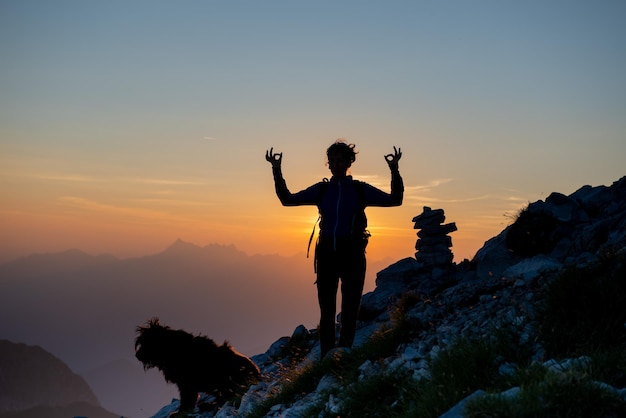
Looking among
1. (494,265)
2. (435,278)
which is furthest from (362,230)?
(435,278)

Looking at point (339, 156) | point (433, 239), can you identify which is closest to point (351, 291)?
point (339, 156)

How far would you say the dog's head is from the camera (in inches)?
609

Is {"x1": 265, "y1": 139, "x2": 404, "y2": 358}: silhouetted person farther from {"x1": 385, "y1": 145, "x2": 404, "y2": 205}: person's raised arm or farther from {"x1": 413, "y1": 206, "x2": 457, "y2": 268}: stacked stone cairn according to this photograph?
{"x1": 413, "y1": 206, "x2": 457, "y2": 268}: stacked stone cairn

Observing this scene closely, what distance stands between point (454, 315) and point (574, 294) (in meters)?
2.66

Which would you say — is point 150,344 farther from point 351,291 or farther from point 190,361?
point 351,291

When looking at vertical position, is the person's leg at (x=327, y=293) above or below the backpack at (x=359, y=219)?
below

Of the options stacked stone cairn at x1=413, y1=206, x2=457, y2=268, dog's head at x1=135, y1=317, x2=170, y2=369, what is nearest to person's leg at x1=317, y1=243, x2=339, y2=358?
dog's head at x1=135, y1=317, x2=170, y2=369

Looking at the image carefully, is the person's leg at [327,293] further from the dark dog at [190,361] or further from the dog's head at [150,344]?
the dog's head at [150,344]

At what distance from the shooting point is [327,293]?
10602 mm

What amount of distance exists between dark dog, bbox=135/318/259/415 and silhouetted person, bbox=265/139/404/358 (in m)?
5.38

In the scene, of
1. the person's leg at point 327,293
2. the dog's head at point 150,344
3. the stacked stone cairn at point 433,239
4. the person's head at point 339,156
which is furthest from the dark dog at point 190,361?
the stacked stone cairn at point 433,239

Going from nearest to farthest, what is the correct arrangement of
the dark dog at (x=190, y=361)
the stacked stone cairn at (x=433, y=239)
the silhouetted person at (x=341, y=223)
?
the silhouetted person at (x=341, y=223) → the dark dog at (x=190, y=361) → the stacked stone cairn at (x=433, y=239)

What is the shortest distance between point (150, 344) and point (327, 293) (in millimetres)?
6611

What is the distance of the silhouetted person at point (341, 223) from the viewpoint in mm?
10430
